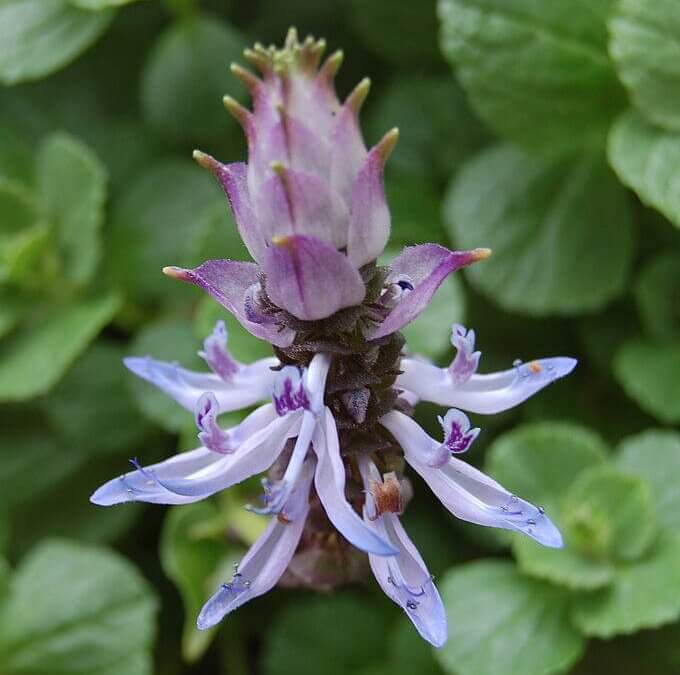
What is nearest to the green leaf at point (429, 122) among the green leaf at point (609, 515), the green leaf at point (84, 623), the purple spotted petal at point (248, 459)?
the green leaf at point (609, 515)

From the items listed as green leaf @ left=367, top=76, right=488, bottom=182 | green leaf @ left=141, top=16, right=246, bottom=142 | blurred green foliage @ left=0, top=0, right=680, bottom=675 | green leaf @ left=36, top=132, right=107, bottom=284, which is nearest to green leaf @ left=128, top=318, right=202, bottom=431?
blurred green foliage @ left=0, top=0, right=680, bottom=675

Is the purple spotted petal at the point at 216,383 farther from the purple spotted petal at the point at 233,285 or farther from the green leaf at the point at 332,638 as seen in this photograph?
the green leaf at the point at 332,638

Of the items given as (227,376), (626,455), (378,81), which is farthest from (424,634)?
(378,81)

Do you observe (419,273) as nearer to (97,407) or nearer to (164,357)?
(164,357)

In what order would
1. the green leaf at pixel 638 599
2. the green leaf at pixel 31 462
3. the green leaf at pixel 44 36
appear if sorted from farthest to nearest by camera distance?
the green leaf at pixel 31 462, the green leaf at pixel 44 36, the green leaf at pixel 638 599

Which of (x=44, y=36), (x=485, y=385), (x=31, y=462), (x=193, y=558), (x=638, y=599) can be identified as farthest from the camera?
(x=31, y=462)

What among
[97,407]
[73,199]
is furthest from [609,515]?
[73,199]

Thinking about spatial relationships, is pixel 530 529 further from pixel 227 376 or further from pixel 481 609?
pixel 481 609

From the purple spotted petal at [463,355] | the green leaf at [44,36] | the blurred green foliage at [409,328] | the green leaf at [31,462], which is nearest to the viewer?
the purple spotted petal at [463,355]
